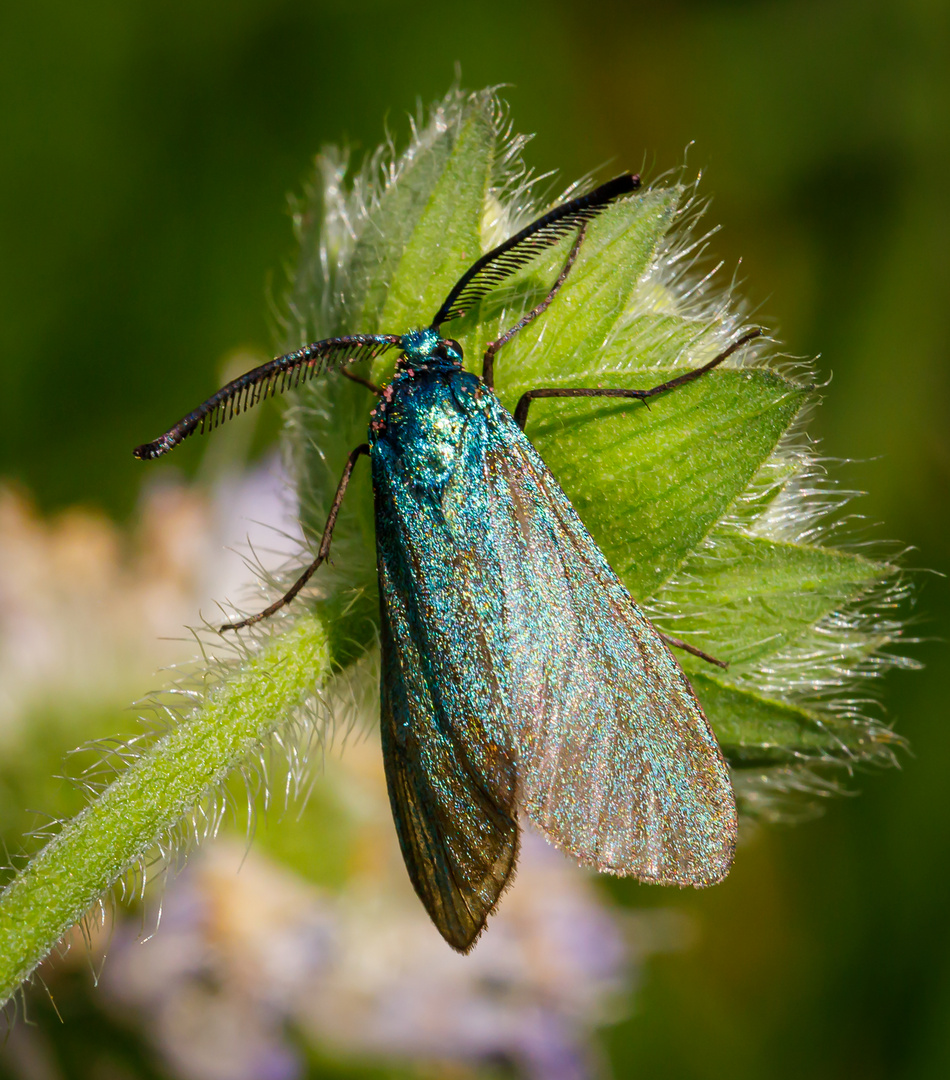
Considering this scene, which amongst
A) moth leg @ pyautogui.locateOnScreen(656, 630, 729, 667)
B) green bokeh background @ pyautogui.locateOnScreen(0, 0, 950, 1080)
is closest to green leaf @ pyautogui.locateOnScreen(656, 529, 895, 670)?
moth leg @ pyautogui.locateOnScreen(656, 630, 729, 667)

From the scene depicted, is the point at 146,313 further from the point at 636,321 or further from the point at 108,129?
the point at 636,321

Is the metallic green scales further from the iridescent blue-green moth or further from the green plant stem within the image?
the green plant stem

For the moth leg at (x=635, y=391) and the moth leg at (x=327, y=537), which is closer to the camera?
the moth leg at (x=635, y=391)

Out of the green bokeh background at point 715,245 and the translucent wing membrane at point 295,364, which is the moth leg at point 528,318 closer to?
the translucent wing membrane at point 295,364

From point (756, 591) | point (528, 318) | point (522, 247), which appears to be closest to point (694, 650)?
point (756, 591)

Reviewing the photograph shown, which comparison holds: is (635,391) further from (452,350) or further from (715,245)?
(715,245)

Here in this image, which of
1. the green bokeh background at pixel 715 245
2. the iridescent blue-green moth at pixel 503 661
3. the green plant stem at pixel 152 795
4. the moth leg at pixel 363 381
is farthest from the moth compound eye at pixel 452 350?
the green bokeh background at pixel 715 245
